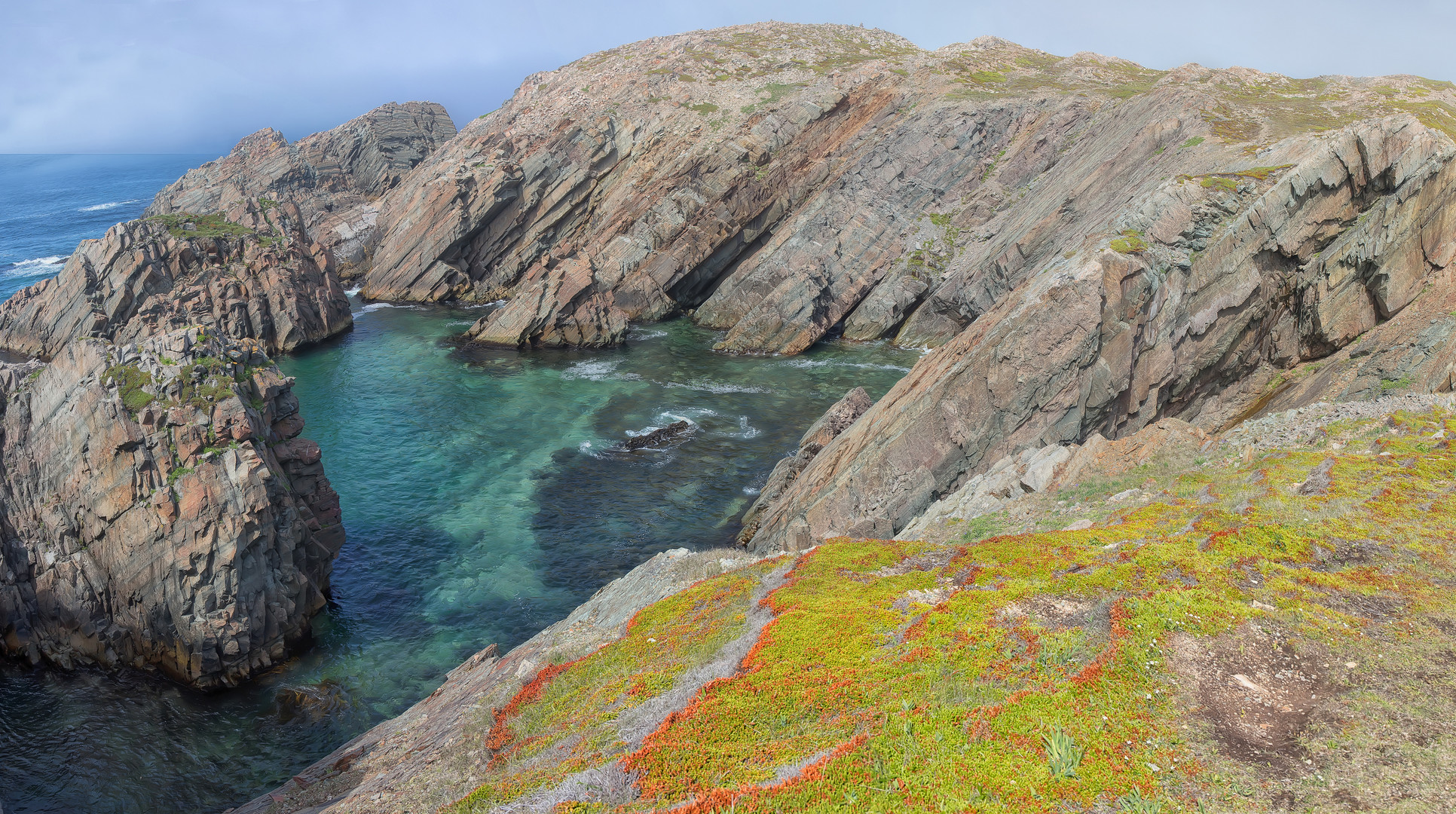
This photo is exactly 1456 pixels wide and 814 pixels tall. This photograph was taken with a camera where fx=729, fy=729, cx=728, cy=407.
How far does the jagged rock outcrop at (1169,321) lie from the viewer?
33.9 metres

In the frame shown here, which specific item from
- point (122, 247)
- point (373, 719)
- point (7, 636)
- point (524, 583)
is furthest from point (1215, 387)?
point (122, 247)

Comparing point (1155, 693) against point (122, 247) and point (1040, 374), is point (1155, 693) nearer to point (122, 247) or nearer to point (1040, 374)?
point (1040, 374)

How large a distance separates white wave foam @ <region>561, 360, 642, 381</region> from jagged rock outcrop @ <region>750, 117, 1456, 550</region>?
3043cm

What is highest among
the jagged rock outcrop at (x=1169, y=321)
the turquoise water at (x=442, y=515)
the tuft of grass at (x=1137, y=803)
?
the jagged rock outcrop at (x=1169, y=321)

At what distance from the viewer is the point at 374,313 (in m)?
85.2

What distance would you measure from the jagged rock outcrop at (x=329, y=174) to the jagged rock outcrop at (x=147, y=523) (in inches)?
2905

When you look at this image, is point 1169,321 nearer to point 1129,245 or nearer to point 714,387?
point 1129,245

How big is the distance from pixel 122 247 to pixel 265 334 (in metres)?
14.9

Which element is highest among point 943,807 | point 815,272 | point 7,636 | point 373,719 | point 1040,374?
point 815,272

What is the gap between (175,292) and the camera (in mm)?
68812

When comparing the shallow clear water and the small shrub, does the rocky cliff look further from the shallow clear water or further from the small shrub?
the shallow clear water

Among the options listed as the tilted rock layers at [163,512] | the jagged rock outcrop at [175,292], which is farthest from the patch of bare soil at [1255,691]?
the jagged rock outcrop at [175,292]

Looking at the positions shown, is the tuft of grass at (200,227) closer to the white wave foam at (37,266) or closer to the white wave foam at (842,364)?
the white wave foam at (37,266)

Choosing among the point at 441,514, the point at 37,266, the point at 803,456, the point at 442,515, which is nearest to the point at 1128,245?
the point at 803,456
